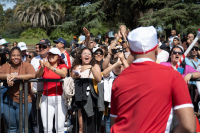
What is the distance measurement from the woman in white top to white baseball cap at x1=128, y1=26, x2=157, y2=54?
7.41 ft

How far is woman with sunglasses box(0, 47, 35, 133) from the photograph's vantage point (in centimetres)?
417

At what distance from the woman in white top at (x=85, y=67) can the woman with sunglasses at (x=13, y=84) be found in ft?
2.99

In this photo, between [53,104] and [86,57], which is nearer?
[53,104]

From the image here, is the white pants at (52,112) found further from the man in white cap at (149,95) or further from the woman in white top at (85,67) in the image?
the man in white cap at (149,95)

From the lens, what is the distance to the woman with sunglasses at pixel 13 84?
4.17 meters

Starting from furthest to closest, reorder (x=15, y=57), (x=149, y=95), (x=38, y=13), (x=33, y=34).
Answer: (x=38, y=13)
(x=33, y=34)
(x=15, y=57)
(x=149, y=95)

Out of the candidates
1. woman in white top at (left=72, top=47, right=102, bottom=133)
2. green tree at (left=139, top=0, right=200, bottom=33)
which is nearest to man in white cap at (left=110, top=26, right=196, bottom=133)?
woman in white top at (left=72, top=47, right=102, bottom=133)

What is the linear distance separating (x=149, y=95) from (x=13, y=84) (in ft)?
11.0

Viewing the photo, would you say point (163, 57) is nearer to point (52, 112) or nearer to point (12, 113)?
point (52, 112)

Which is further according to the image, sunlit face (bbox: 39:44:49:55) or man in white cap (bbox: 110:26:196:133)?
sunlit face (bbox: 39:44:49:55)

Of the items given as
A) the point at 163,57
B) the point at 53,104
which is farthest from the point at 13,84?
the point at 163,57

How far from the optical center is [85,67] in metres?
4.21

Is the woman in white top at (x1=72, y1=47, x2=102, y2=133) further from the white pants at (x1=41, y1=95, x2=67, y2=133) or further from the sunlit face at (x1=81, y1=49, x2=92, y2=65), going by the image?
the white pants at (x1=41, y1=95, x2=67, y2=133)

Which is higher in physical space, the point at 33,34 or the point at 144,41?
the point at 33,34
